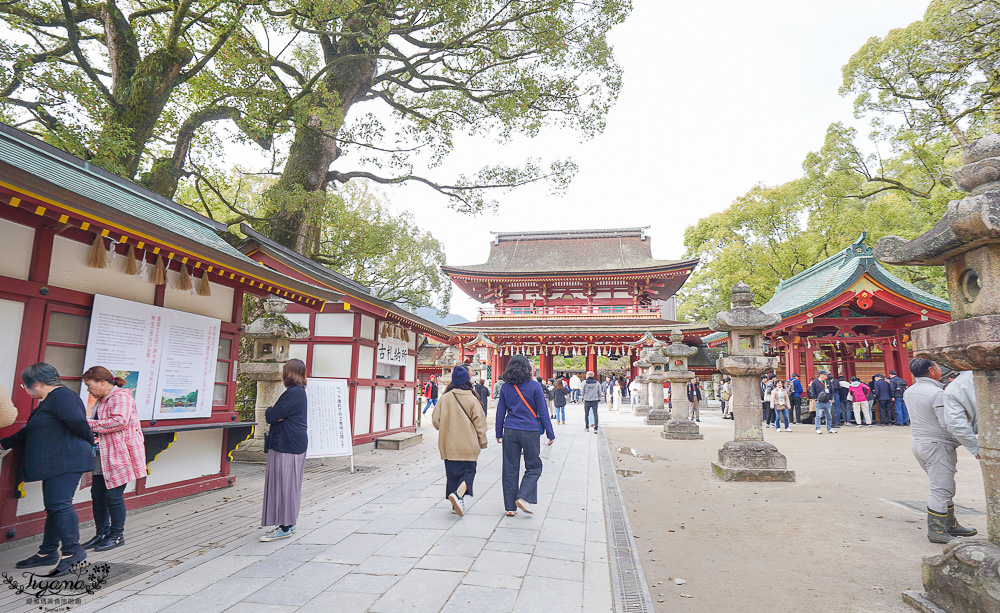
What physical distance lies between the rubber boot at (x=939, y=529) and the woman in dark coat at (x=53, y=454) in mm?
7024

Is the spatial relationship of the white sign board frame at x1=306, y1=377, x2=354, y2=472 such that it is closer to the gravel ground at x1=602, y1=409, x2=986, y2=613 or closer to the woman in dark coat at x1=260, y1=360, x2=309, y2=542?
the woman in dark coat at x1=260, y1=360, x2=309, y2=542

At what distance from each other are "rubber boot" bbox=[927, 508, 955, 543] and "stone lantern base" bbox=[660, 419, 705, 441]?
7749 millimetres

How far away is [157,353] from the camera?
525 cm

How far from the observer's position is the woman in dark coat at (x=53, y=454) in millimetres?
3463

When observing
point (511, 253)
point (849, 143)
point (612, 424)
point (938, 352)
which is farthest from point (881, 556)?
point (511, 253)

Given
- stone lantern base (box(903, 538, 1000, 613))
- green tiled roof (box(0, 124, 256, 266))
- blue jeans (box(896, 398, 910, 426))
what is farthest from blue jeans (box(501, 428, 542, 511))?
blue jeans (box(896, 398, 910, 426))

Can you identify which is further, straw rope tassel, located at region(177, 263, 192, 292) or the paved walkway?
straw rope tassel, located at region(177, 263, 192, 292)

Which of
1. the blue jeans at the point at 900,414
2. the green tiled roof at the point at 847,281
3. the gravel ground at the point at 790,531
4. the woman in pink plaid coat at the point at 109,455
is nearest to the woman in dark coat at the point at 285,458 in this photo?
the woman in pink plaid coat at the point at 109,455

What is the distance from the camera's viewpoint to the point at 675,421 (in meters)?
12.1

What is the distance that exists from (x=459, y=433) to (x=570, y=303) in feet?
76.4

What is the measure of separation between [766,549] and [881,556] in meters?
0.87

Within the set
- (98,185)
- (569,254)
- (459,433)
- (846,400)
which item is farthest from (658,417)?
(569,254)

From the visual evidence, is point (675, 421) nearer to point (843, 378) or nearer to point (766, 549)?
point (766, 549)

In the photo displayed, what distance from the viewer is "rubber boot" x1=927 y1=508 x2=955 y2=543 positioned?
4.28 meters
